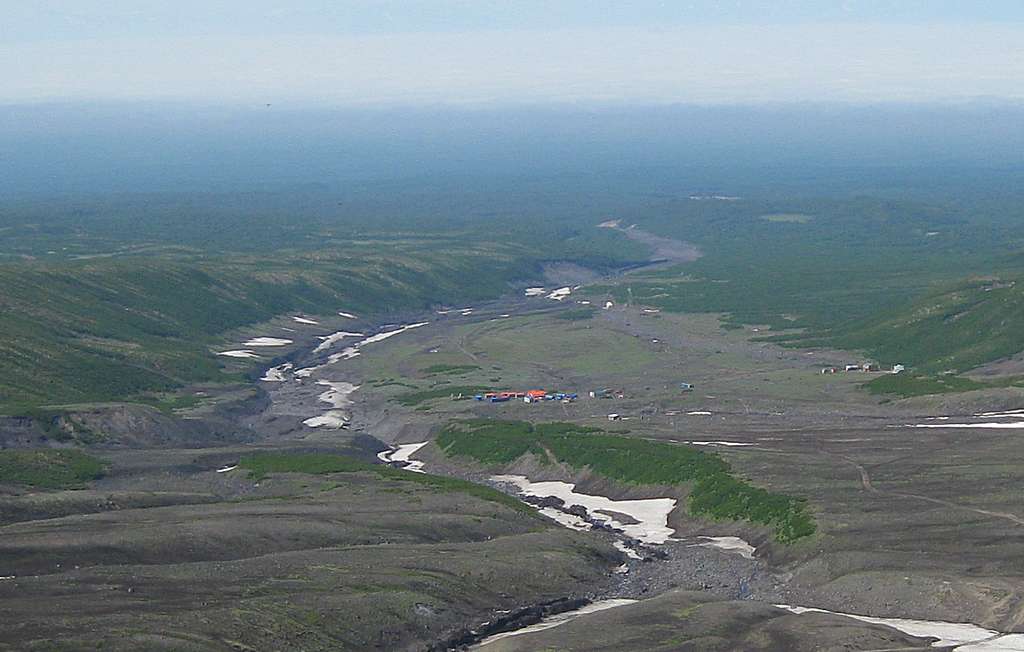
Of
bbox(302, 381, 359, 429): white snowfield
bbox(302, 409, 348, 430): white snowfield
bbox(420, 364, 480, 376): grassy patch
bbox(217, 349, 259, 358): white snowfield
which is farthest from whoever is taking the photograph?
bbox(217, 349, 259, 358): white snowfield

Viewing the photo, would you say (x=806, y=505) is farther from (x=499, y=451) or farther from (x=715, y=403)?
(x=715, y=403)

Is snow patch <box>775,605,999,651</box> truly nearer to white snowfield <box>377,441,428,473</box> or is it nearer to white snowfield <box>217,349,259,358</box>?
white snowfield <box>377,441,428,473</box>

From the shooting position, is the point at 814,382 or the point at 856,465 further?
the point at 814,382

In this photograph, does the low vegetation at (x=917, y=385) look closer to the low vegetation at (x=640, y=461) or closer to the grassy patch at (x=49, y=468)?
the low vegetation at (x=640, y=461)

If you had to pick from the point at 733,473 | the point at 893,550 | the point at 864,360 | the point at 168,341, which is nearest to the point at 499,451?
the point at 733,473

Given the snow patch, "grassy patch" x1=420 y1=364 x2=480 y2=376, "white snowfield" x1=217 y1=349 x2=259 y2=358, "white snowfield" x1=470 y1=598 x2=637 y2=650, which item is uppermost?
the snow patch

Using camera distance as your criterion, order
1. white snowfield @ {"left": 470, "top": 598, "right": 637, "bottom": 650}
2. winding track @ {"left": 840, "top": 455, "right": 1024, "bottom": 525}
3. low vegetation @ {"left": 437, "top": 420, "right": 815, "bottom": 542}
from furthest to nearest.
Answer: low vegetation @ {"left": 437, "top": 420, "right": 815, "bottom": 542}
winding track @ {"left": 840, "top": 455, "right": 1024, "bottom": 525}
white snowfield @ {"left": 470, "top": 598, "right": 637, "bottom": 650}

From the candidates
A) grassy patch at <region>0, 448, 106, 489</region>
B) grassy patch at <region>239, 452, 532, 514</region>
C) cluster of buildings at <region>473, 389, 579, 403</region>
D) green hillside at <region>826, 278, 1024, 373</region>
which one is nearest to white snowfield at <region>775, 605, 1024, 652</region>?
grassy patch at <region>239, 452, 532, 514</region>
